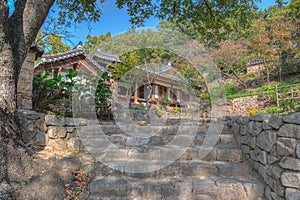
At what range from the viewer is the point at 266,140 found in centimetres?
175

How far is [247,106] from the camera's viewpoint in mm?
9180

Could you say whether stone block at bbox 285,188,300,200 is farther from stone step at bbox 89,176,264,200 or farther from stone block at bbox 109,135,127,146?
stone block at bbox 109,135,127,146

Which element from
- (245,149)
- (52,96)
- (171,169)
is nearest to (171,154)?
(171,169)

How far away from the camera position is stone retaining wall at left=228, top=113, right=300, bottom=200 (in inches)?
56.4

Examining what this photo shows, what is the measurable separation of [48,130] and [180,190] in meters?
1.87

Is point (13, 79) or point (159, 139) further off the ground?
point (13, 79)

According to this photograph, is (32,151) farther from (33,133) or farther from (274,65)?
(274,65)

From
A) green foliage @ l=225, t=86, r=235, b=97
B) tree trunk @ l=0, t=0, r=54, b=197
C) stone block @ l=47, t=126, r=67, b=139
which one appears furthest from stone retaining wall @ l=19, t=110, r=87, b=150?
green foliage @ l=225, t=86, r=235, b=97

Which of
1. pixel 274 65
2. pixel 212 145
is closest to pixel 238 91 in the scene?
pixel 274 65

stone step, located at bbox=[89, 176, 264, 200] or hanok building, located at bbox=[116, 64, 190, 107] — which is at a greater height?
hanok building, located at bbox=[116, 64, 190, 107]

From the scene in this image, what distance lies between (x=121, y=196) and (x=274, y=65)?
37.4ft

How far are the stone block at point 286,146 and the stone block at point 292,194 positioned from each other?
0.26m

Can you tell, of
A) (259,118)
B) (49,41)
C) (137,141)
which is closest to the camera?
(259,118)

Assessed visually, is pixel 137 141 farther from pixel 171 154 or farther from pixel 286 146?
pixel 286 146
